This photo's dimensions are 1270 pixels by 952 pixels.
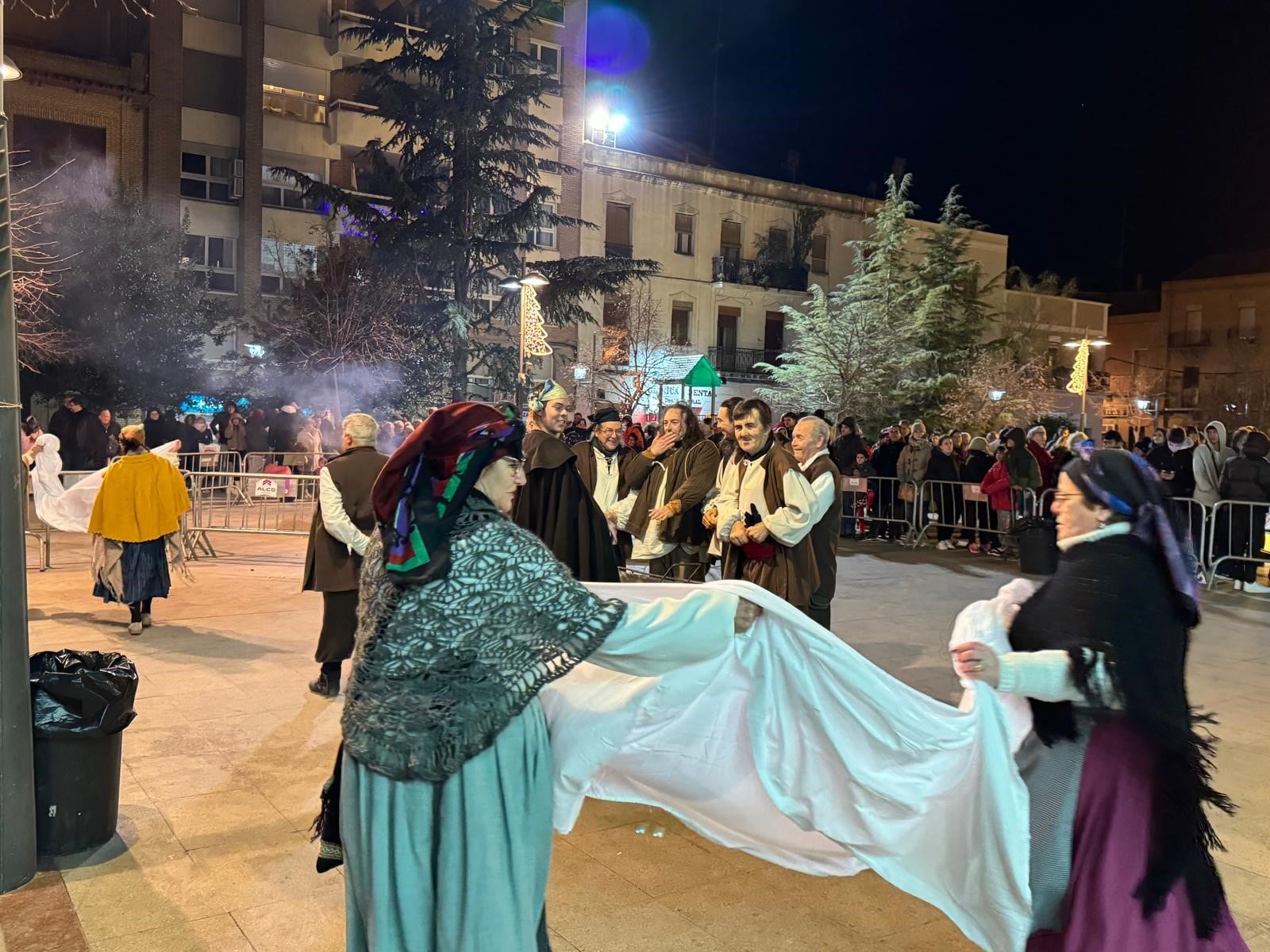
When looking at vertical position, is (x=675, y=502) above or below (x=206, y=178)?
below

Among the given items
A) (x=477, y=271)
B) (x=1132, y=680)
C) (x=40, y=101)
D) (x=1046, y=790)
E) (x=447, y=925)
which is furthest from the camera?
(x=40, y=101)

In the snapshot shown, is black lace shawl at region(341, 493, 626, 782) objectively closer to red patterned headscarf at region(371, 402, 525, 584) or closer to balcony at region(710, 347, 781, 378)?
red patterned headscarf at region(371, 402, 525, 584)

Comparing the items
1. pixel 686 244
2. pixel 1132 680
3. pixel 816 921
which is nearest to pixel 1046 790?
pixel 1132 680

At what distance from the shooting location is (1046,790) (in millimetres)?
2986

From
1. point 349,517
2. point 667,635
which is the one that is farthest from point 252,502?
point 667,635

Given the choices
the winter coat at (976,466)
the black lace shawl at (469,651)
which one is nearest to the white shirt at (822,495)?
the black lace shawl at (469,651)

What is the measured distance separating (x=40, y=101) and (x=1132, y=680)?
32860mm

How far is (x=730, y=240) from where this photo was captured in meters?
39.3

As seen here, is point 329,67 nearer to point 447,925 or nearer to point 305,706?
point 305,706

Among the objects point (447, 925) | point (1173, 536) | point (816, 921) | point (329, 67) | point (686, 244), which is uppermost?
point (329, 67)

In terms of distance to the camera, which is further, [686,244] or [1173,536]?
[686,244]

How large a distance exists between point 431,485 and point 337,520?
4.42m

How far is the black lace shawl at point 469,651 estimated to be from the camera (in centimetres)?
254

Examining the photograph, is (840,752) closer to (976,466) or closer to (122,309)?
(976,466)
